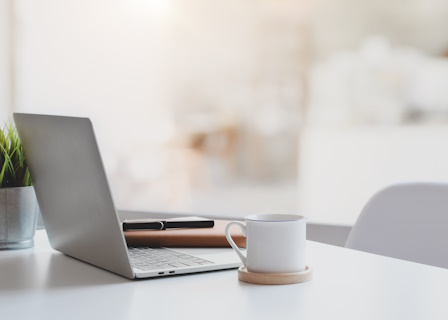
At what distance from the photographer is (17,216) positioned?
122 cm

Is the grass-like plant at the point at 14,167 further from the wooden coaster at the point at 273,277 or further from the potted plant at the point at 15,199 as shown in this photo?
the wooden coaster at the point at 273,277

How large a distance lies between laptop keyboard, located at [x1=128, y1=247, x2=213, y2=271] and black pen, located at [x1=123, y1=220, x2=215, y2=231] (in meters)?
0.05

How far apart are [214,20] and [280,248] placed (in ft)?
5.72

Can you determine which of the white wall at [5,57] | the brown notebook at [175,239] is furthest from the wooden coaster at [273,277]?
the white wall at [5,57]

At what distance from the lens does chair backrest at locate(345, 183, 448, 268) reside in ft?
4.47

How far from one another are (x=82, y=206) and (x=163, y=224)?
249 mm

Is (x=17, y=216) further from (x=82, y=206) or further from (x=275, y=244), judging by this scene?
(x=275, y=244)

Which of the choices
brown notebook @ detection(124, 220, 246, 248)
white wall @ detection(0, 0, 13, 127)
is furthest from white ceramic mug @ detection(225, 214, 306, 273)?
white wall @ detection(0, 0, 13, 127)

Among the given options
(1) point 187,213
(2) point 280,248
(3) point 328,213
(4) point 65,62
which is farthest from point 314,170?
(2) point 280,248

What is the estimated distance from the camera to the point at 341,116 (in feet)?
7.56

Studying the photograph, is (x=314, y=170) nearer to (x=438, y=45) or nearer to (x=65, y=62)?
(x=438, y=45)

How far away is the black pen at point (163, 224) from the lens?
47.5 inches

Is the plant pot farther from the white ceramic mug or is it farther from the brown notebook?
the white ceramic mug

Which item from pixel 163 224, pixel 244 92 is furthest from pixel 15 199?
pixel 244 92
